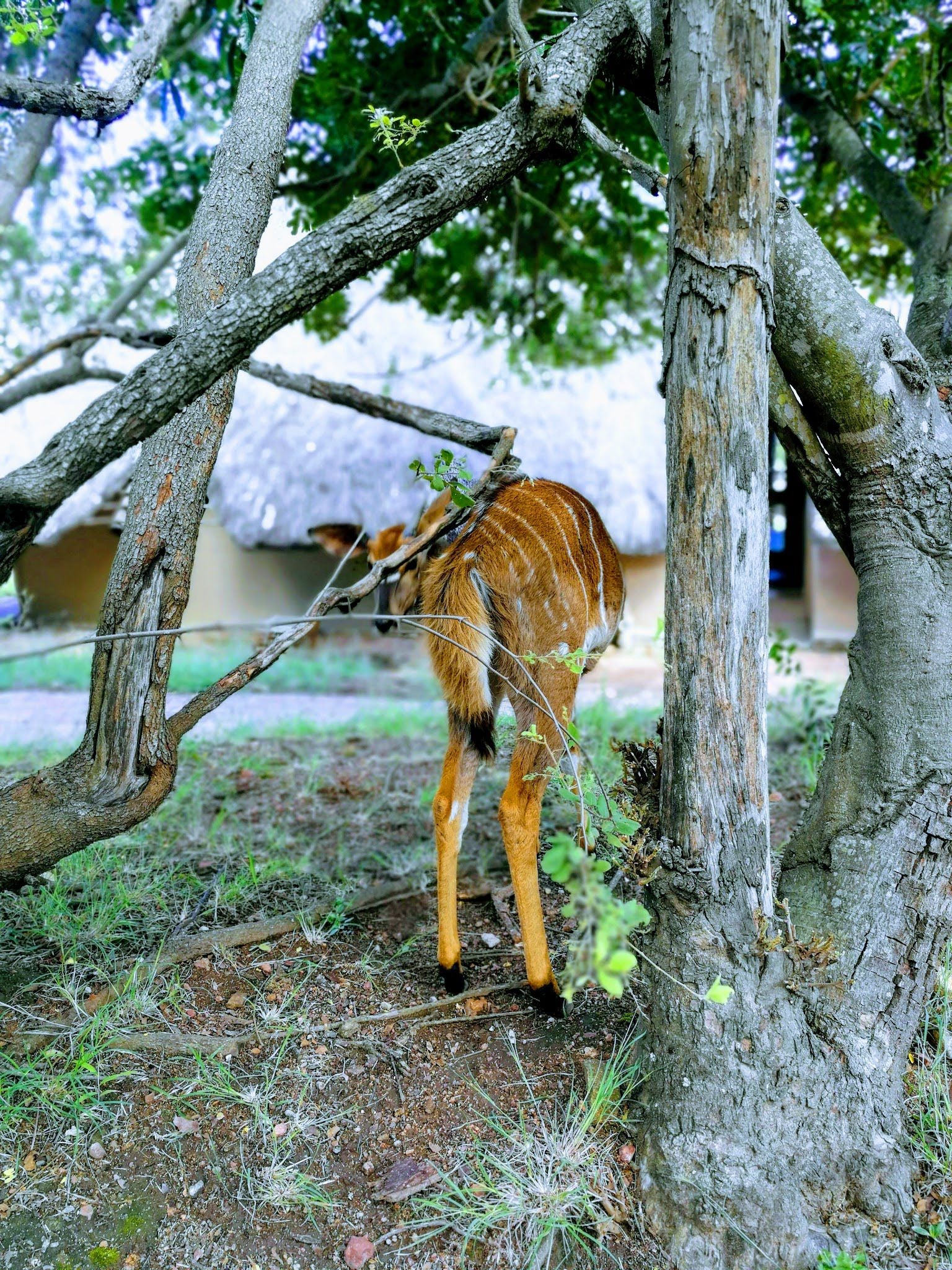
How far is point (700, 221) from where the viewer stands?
6.17 feet

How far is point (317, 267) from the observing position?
6.46 feet

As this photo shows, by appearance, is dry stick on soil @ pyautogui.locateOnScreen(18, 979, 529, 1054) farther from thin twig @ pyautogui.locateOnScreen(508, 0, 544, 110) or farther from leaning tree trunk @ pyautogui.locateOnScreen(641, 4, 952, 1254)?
thin twig @ pyautogui.locateOnScreen(508, 0, 544, 110)

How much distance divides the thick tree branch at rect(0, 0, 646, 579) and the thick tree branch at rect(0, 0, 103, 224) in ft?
8.96

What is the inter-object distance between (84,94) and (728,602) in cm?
236

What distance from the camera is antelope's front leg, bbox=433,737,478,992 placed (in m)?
2.59

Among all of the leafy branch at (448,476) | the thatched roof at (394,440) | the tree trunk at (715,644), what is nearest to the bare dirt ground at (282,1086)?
the tree trunk at (715,644)

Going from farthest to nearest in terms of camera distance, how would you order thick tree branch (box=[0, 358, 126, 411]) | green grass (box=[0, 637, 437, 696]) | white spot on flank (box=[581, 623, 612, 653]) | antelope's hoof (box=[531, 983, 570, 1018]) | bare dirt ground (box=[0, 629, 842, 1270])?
green grass (box=[0, 637, 437, 696])
thick tree branch (box=[0, 358, 126, 411])
white spot on flank (box=[581, 623, 612, 653])
antelope's hoof (box=[531, 983, 570, 1018])
bare dirt ground (box=[0, 629, 842, 1270])

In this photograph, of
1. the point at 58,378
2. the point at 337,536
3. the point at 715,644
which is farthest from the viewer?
the point at 58,378

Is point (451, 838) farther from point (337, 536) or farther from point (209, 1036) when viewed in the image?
point (337, 536)

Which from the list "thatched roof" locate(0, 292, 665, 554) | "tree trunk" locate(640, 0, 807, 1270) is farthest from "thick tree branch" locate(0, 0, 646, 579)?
"thatched roof" locate(0, 292, 665, 554)

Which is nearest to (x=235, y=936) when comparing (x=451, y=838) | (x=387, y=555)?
(x=451, y=838)

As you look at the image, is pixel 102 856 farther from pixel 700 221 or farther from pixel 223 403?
pixel 700 221

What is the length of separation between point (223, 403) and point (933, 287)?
226cm

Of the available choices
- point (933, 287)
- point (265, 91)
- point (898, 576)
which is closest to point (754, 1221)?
point (898, 576)
